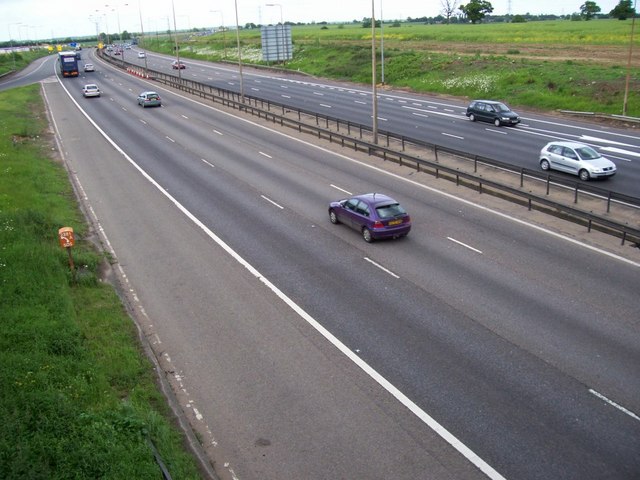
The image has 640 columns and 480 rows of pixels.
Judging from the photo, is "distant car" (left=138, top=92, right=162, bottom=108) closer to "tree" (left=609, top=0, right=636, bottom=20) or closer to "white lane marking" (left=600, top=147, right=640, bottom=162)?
"white lane marking" (left=600, top=147, right=640, bottom=162)

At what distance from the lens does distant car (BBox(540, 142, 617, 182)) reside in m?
28.0

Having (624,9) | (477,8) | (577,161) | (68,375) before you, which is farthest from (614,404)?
(477,8)

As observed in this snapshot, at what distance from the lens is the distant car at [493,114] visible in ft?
143

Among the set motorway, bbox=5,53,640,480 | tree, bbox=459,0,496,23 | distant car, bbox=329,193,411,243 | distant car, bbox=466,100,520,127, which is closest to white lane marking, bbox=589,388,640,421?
motorway, bbox=5,53,640,480

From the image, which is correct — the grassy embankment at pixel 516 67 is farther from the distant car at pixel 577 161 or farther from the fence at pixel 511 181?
the fence at pixel 511 181

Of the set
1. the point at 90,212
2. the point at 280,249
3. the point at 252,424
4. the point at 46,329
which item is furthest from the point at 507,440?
the point at 90,212

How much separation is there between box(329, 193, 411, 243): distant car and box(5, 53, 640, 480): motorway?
0.46m

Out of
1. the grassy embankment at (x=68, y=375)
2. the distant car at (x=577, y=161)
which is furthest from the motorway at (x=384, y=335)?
the distant car at (x=577, y=161)

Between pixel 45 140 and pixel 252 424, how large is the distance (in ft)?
118

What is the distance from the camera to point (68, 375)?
1159 cm

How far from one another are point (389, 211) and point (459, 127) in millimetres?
25085

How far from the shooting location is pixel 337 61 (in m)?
91.4

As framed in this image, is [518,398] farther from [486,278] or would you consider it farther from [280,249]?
[280,249]

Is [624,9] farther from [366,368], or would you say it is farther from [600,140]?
[366,368]
